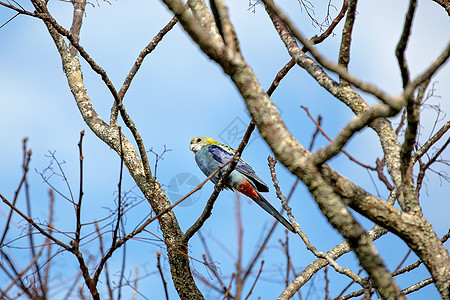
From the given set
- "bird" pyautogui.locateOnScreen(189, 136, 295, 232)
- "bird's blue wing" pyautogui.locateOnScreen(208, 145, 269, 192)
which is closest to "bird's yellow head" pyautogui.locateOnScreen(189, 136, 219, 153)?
"bird" pyautogui.locateOnScreen(189, 136, 295, 232)

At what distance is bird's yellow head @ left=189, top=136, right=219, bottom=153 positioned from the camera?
21.6 ft

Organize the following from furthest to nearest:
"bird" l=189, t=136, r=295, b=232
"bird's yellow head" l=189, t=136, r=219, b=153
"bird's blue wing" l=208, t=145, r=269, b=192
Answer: "bird's yellow head" l=189, t=136, r=219, b=153 < "bird's blue wing" l=208, t=145, r=269, b=192 < "bird" l=189, t=136, r=295, b=232

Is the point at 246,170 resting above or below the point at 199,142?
below

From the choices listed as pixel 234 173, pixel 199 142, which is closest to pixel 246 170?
pixel 234 173

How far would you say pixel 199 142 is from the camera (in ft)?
21.7

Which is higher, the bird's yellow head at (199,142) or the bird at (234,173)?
the bird's yellow head at (199,142)

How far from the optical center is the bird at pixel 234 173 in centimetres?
519

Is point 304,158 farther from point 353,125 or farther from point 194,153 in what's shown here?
point 194,153

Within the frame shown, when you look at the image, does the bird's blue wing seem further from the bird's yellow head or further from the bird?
the bird's yellow head

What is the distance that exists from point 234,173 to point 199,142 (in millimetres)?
1297

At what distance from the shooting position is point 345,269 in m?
2.90

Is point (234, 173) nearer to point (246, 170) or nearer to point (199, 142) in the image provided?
point (246, 170)

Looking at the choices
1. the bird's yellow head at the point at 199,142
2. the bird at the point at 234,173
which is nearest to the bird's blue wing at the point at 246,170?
the bird at the point at 234,173

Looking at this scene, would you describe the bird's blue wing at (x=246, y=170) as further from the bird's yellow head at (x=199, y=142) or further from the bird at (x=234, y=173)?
the bird's yellow head at (x=199, y=142)
